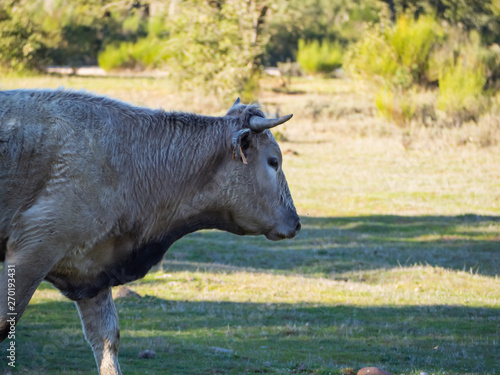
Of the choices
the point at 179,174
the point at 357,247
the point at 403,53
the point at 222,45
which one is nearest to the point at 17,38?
the point at 222,45

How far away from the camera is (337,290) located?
11.8 metres

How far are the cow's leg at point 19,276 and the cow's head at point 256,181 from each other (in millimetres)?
1474

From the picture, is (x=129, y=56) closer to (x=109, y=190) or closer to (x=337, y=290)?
(x=337, y=290)

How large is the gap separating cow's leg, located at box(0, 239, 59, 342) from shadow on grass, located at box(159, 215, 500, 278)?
8280 millimetres

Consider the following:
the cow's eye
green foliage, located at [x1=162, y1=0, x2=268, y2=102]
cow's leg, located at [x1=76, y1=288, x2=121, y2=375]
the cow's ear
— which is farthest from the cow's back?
green foliage, located at [x1=162, y1=0, x2=268, y2=102]

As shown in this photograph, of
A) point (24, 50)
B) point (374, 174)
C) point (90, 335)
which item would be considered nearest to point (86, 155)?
point (90, 335)

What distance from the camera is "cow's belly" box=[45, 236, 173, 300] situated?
513cm

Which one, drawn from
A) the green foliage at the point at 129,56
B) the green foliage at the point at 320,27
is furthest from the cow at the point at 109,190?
the green foliage at the point at 320,27

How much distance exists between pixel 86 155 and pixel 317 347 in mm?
4362

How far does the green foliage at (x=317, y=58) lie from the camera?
53.3 m

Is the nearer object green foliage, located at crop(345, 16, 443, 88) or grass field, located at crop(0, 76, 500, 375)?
grass field, located at crop(0, 76, 500, 375)

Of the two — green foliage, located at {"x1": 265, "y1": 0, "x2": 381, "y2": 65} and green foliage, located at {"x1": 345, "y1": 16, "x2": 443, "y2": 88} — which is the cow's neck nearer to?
green foliage, located at {"x1": 345, "y1": 16, "x2": 443, "y2": 88}

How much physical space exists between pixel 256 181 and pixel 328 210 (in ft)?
45.8

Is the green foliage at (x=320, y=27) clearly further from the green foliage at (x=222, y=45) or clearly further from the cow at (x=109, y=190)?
the cow at (x=109, y=190)
